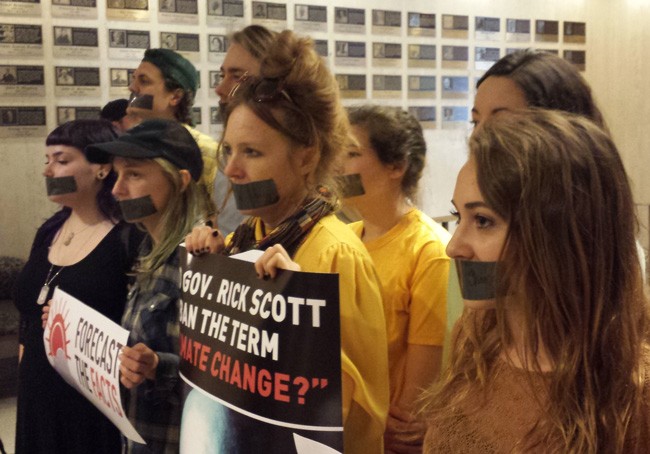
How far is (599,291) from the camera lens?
126cm

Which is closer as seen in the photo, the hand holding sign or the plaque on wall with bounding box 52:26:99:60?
the hand holding sign

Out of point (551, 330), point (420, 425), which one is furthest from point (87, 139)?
point (551, 330)

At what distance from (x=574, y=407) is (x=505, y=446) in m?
0.13

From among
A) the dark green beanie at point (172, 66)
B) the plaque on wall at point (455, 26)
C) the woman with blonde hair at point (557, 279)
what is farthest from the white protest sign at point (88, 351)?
the plaque on wall at point (455, 26)

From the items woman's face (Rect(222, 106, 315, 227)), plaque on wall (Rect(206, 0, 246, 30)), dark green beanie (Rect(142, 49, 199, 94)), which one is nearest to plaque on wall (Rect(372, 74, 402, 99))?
plaque on wall (Rect(206, 0, 246, 30))

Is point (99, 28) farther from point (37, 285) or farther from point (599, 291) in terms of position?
point (599, 291)

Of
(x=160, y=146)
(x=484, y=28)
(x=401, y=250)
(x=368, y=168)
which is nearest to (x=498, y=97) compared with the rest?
(x=401, y=250)

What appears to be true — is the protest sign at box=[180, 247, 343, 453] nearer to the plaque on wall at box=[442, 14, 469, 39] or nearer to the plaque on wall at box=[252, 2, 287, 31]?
the plaque on wall at box=[252, 2, 287, 31]

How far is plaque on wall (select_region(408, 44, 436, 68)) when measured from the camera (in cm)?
466

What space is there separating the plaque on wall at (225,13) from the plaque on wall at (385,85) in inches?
31.0

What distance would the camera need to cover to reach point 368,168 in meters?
2.59

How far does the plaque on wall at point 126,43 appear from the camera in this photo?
4.29 meters

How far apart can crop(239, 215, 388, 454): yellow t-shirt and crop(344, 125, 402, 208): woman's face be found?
799 mm

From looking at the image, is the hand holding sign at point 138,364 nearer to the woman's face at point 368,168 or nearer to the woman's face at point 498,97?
the woman's face at point 368,168
